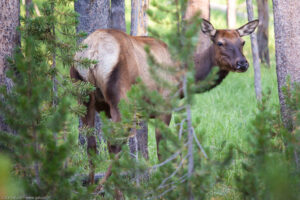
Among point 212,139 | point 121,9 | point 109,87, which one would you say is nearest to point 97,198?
point 109,87

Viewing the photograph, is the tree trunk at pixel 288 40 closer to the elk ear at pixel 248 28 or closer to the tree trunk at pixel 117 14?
the elk ear at pixel 248 28

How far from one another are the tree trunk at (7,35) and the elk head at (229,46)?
344 centimetres

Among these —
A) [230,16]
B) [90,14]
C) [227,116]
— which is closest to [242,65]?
[90,14]

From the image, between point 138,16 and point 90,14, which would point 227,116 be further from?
point 90,14

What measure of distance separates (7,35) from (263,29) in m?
12.2

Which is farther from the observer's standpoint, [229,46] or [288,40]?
[229,46]

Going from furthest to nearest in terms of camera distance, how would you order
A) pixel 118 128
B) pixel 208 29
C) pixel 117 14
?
pixel 117 14
pixel 208 29
pixel 118 128

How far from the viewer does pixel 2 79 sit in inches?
170

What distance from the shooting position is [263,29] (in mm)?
14797

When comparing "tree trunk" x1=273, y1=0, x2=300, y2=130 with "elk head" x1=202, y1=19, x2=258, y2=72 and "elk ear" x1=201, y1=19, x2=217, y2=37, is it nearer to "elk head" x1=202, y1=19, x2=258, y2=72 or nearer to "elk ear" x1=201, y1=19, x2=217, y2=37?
"elk head" x1=202, y1=19, x2=258, y2=72

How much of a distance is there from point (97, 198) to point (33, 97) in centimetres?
213

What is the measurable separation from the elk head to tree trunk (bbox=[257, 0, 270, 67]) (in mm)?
7365

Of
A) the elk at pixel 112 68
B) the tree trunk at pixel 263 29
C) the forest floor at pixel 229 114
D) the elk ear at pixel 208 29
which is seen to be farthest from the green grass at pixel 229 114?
the elk ear at pixel 208 29

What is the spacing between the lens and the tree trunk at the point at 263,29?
46.7 feet
